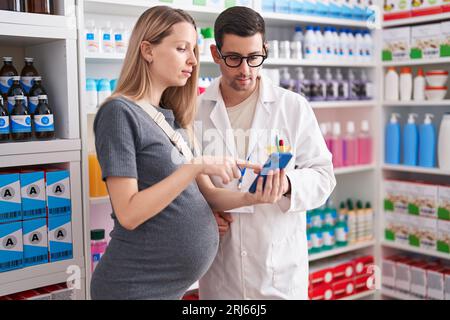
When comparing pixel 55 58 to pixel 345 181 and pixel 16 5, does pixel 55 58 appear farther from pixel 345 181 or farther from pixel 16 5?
pixel 345 181

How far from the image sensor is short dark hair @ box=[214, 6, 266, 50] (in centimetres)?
188

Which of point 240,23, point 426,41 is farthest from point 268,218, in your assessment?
point 426,41

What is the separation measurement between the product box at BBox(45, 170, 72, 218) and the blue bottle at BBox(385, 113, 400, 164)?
2.35 meters

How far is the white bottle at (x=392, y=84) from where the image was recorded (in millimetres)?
3709

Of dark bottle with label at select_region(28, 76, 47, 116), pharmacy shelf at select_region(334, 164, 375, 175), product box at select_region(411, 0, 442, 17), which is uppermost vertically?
product box at select_region(411, 0, 442, 17)

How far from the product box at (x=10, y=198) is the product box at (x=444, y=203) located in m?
2.60

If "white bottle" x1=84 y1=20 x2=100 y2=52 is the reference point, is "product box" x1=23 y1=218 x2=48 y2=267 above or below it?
below

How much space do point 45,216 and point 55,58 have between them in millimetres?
689

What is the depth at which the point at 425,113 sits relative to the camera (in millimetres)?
3852

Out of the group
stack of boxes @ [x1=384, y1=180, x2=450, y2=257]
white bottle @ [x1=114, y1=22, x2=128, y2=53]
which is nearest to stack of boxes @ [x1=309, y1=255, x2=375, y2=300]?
stack of boxes @ [x1=384, y1=180, x2=450, y2=257]

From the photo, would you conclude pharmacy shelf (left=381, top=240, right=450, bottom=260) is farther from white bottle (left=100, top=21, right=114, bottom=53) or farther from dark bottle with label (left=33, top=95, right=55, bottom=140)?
dark bottle with label (left=33, top=95, right=55, bottom=140)

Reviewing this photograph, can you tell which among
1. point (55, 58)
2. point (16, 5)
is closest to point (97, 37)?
point (55, 58)

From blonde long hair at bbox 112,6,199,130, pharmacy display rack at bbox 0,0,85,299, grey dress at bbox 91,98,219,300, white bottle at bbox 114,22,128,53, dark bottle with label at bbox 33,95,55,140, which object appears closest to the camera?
grey dress at bbox 91,98,219,300

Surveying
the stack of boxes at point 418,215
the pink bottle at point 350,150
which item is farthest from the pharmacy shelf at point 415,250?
the pink bottle at point 350,150
